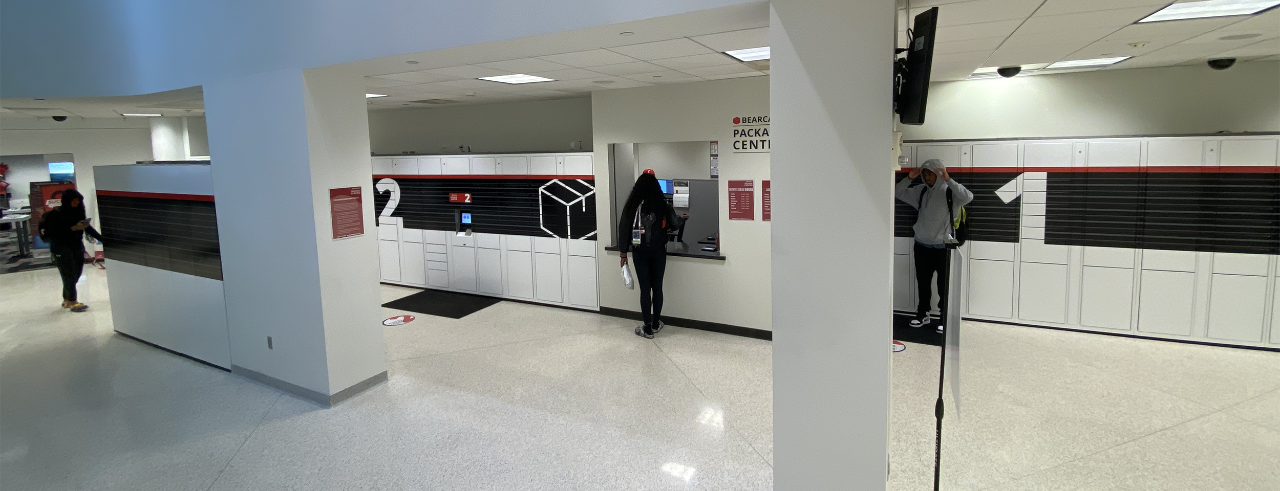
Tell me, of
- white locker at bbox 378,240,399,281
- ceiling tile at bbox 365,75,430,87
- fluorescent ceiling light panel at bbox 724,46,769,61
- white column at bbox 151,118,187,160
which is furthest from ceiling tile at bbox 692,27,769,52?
white column at bbox 151,118,187,160

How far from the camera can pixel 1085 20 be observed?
129 inches

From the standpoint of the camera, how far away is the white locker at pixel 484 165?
7.57m

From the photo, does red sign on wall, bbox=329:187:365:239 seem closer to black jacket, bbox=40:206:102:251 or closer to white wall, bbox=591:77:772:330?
white wall, bbox=591:77:772:330

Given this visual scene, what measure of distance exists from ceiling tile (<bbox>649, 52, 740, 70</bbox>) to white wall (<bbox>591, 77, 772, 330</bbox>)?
110 cm

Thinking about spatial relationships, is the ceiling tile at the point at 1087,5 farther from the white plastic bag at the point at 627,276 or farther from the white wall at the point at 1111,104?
the white plastic bag at the point at 627,276

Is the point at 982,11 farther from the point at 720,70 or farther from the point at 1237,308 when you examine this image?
the point at 1237,308

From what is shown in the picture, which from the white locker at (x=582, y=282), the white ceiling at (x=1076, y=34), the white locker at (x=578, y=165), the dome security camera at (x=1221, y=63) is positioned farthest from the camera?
the white locker at (x=582, y=282)

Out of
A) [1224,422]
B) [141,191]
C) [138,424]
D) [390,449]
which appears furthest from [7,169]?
[1224,422]

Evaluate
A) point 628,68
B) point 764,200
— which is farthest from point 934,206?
point 628,68

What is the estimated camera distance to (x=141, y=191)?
5941mm

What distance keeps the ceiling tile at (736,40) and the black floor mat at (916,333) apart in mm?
3284

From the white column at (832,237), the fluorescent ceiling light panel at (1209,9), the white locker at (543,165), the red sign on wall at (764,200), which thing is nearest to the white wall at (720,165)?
the red sign on wall at (764,200)

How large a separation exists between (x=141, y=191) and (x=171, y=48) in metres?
1.63

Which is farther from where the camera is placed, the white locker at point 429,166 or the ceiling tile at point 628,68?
the white locker at point 429,166
